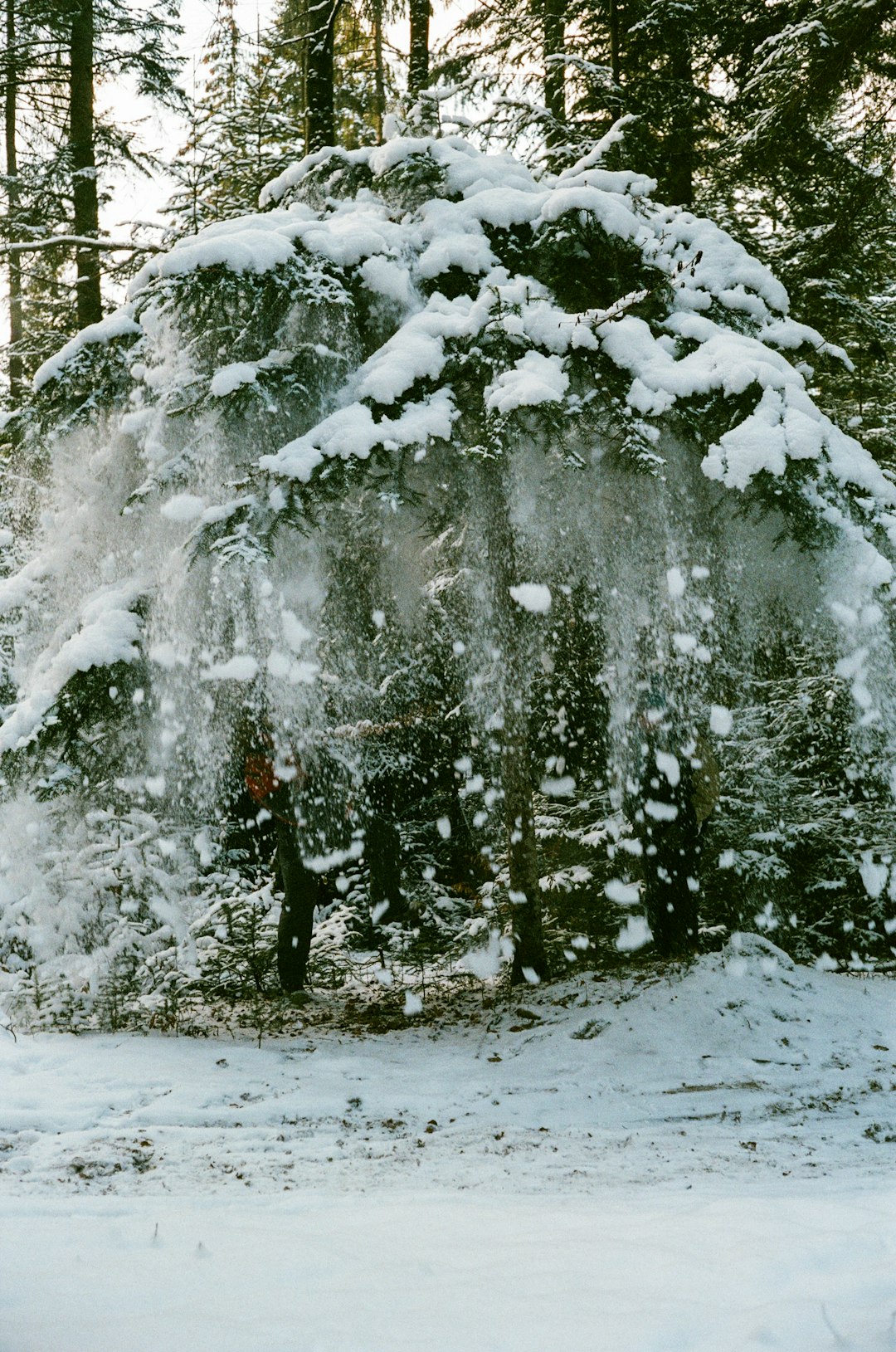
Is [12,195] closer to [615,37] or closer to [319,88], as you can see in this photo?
[319,88]

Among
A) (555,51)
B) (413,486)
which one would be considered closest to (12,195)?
(555,51)

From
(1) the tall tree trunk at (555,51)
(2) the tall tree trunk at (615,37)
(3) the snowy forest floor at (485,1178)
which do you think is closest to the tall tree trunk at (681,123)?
(2) the tall tree trunk at (615,37)

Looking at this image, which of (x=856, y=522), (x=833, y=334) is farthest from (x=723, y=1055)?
(x=833, y=334)

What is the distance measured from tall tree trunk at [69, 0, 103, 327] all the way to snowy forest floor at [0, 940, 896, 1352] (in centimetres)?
757

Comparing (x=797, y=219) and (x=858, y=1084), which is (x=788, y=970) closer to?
(x=858, y=1084)

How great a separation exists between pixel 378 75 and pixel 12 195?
4.86m

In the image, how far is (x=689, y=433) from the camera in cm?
573

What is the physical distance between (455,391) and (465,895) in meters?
6.87

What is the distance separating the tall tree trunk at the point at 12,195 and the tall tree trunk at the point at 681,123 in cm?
609

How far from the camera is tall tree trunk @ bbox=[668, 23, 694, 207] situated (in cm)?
840

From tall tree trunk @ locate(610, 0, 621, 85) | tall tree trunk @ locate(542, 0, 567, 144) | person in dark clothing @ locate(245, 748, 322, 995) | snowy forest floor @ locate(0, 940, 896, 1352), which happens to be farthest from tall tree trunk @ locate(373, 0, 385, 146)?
snowy forest floor @ locate(0, 940, 896, 1352)

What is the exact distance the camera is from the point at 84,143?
10.4 m

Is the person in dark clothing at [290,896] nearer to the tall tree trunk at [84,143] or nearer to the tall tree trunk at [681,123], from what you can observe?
the tall tree trunk at [84,143]

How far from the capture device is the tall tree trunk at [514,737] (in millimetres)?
6070
